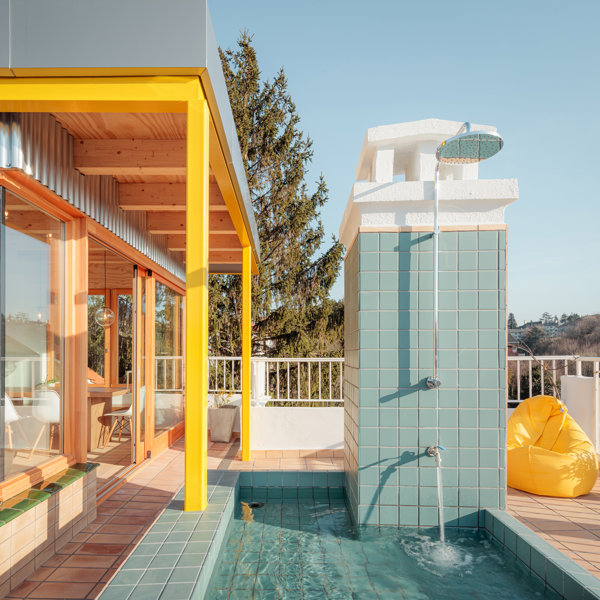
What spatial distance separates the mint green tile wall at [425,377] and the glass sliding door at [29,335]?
209 cm

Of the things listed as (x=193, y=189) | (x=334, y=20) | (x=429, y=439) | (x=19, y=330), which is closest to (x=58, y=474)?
(x=19, y=330)

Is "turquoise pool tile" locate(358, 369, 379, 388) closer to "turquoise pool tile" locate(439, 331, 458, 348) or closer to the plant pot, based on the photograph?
"turquoise pool tile" locate(439, 331, 458, 348)

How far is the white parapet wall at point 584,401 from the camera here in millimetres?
5043

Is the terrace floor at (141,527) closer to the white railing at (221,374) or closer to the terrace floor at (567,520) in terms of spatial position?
the terrace floor at (567,520)

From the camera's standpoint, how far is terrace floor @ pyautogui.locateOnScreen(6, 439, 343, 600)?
99.1 inches

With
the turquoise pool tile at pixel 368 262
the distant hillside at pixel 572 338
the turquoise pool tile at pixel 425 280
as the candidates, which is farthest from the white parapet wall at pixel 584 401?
the distant hillside at pixel 572 338

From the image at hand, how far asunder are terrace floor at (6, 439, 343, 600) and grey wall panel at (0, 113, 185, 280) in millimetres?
2223

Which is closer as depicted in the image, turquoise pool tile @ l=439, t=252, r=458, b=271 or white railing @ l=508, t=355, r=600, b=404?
turquoise pool tile @ l=439, t=252, r=458, b=271

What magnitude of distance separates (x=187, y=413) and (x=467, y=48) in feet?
35.5

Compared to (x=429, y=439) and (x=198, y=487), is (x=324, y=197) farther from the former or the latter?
(x=198, y=487)

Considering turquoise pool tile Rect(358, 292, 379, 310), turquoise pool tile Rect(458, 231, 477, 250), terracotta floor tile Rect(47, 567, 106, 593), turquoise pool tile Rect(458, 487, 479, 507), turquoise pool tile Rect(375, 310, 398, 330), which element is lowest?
terracotta floor tile Rect(47, 567, 106, 593)

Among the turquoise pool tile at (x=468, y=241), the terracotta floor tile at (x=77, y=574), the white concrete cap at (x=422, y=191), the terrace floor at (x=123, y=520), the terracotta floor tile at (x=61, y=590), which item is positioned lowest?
the terrace floor at (x=123, y=520)

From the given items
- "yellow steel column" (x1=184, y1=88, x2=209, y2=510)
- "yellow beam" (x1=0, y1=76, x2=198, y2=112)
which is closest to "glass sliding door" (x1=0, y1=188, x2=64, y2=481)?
"yellow beam" (x1=0, y1=76, x2=198, y2=112)

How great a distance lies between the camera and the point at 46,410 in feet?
10.3
